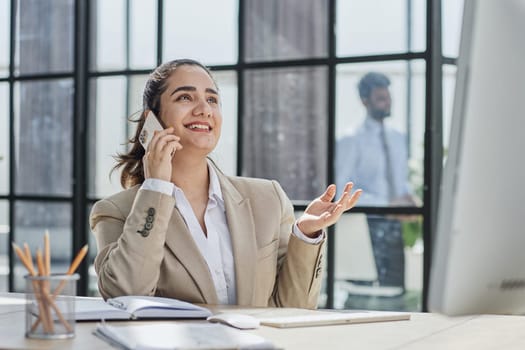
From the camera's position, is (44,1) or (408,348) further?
(44,1)

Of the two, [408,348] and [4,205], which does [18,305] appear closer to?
[408,348]

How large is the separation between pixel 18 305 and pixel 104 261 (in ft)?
0.92

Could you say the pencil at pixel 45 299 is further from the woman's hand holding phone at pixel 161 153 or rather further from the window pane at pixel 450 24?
the window pane at pixel 450 24

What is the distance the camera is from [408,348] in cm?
181

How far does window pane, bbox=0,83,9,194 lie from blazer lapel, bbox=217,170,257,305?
11.1ft

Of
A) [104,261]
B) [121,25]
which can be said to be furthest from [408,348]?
[121,25]

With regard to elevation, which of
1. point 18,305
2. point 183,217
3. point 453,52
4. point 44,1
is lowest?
point 18,305

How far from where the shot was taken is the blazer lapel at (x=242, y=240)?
270cm

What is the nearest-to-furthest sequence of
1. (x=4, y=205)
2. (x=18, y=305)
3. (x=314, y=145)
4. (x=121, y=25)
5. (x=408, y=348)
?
1. (x=408, y=348)
2. (x=18, y=305)
3. (x=314, y=145)
4. (x=121, y=25)
5. (x=4, y=205)

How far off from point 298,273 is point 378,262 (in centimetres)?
206

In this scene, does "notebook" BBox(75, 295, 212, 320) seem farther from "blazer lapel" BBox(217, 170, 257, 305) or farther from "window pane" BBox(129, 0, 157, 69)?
"window pane" BBox(129, 0, 157, 69)

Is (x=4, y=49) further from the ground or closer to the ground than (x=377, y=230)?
further from the ground

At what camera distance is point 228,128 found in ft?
16.7

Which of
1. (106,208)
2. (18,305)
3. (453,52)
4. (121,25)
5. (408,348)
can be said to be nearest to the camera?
(408,348)
